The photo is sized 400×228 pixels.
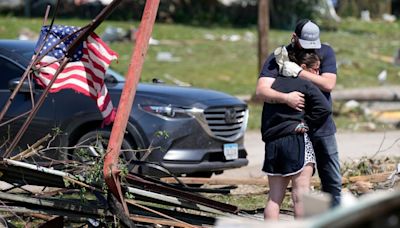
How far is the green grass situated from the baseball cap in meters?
10.6

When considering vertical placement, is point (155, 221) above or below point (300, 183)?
below

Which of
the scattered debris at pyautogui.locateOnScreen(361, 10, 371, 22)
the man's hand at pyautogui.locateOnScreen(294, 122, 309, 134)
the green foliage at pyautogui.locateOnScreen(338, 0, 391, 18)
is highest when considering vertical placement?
the green foliage at pyautogui.locateOnScreen(338, 0, 391, 18)

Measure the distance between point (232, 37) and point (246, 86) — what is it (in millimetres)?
11676

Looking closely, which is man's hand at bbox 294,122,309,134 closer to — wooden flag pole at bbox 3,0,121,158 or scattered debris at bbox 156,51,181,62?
wooden flag pole at bbox 3,0,121,158

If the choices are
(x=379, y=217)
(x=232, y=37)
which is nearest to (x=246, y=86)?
(x=232, y=37)

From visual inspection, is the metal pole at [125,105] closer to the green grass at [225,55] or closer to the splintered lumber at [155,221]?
the splintered lumber at [155,221]

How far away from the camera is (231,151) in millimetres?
10594

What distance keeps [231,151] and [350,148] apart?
394 cm

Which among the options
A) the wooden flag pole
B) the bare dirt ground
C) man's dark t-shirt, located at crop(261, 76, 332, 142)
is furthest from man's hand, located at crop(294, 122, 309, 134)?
the bare dirt ground

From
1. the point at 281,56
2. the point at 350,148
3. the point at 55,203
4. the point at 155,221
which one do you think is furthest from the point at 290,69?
the point at 350,148

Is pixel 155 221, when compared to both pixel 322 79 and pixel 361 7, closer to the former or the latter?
pixel 322 79

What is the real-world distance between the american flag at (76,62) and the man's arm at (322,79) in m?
1.61

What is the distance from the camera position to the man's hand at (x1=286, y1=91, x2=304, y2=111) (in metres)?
6.68

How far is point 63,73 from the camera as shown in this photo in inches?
289
